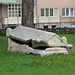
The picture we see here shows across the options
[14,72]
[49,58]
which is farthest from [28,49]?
[14,72]

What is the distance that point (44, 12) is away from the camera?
44.3m

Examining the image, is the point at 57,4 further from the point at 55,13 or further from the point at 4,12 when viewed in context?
the point at 4,12

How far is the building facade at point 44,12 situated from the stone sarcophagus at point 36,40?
2999 cm

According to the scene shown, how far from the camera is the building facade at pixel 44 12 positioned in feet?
140

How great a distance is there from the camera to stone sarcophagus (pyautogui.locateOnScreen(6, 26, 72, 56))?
1098 cm

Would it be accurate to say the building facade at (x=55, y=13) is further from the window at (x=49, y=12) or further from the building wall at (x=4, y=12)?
the building wall at (x=4, y=12)

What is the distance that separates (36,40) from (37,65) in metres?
2.42

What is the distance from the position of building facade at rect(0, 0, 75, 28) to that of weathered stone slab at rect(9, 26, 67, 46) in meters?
30.2

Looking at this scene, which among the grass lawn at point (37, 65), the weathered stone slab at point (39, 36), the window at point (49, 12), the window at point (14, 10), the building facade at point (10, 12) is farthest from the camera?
the window at point (49, 12)

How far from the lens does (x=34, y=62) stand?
9.20m

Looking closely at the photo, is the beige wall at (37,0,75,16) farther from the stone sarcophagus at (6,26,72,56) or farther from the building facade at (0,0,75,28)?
the stone sarcophagus at (6,26,72,56)

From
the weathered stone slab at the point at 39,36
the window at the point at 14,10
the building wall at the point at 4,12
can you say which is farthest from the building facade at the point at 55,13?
the weathered stone slab at the point at 39,36

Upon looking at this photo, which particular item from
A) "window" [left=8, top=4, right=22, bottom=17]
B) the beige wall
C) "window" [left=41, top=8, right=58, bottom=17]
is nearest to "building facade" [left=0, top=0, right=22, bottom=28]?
"window" [left=8, top=4, right=22, bottom=17]

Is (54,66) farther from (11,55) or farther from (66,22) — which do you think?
(66,22)
